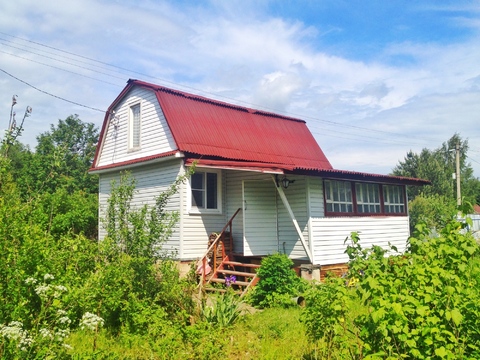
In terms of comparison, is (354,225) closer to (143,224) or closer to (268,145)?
(268,145)

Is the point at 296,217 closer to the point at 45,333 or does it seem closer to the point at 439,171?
the point at 45,333

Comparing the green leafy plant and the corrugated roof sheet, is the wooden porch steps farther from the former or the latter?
the corrugated roof sheet

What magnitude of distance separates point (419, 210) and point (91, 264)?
92.0 ft

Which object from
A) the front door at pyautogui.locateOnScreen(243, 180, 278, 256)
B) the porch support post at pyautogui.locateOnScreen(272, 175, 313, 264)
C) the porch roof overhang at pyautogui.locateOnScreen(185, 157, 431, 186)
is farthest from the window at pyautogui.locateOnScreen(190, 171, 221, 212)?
the porch support post at pyautogui.locateOnScreen(272, 175, 313, 264)

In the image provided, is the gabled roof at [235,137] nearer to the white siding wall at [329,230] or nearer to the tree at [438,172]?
the white siding wall at [329,230]

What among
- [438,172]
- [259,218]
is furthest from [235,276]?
[438,172]

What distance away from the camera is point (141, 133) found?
1424 cm

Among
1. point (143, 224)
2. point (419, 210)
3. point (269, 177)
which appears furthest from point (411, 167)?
point (143, 224)

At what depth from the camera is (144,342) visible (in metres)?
5.64

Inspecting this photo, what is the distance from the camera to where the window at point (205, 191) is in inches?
510

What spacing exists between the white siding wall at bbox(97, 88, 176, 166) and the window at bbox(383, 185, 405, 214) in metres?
8.08

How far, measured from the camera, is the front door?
12.0 metres

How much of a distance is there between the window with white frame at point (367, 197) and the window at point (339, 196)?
445 mm

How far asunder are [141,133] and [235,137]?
3319 mm
